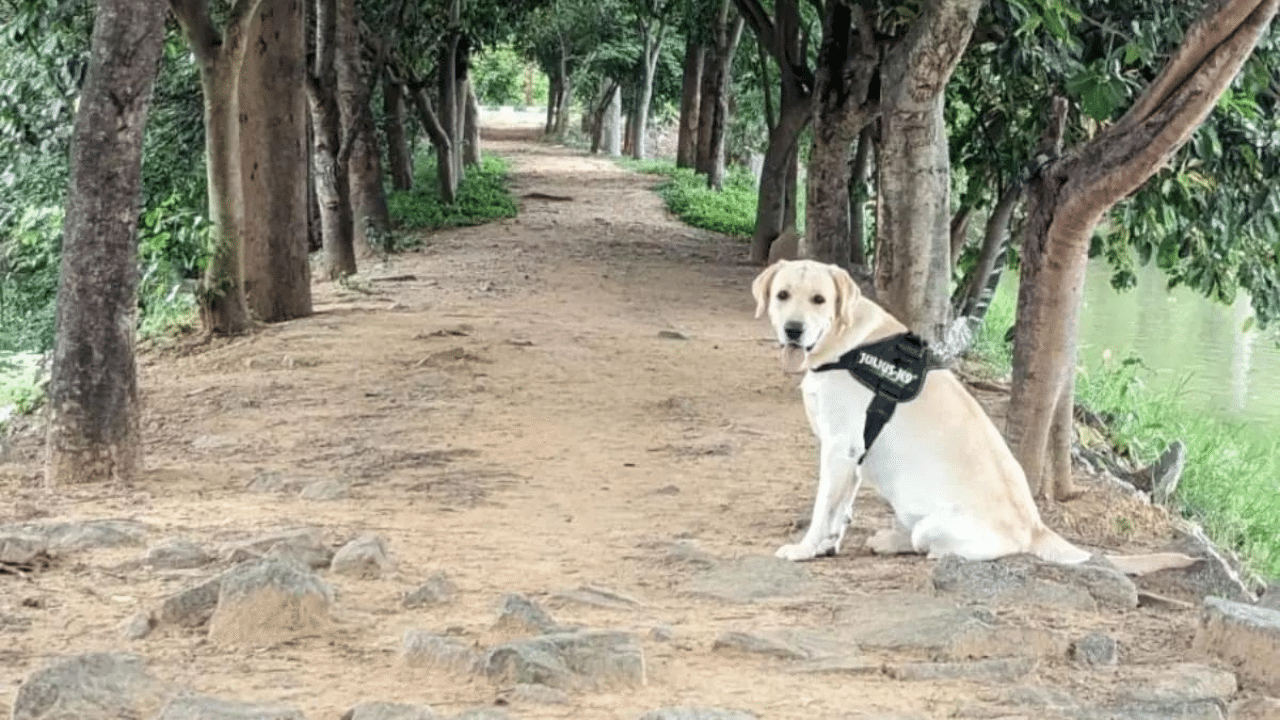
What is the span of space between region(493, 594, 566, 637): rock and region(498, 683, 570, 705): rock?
56 centimetres

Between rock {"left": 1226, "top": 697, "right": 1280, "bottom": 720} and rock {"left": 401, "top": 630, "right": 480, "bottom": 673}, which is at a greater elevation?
rock {"left": 1226, "top": 697, "right": 1280, "bottom": 720}

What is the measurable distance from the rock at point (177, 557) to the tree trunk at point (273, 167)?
26.6 ft

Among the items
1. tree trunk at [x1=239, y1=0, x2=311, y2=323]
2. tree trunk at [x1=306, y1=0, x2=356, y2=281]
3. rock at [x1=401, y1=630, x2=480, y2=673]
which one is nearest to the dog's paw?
rock at [x1=401, y1=630, x2=480, y2=673]

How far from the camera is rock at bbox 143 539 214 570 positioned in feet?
20.4

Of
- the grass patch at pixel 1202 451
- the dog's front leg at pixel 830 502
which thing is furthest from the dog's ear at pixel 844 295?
the grass patch at pixel 1202 451

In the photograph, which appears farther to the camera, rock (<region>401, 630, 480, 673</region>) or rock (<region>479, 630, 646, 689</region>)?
rock (<region>401, 630, 480, 673</region>)

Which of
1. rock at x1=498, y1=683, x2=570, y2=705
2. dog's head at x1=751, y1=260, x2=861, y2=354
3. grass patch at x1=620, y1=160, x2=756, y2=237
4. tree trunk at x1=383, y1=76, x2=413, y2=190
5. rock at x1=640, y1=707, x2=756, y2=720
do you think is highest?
dog's head at x1=751, y1=260, x2=861, y2=354

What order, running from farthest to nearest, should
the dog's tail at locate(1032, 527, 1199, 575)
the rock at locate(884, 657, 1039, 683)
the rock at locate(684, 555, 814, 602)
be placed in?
the dog's tail at locate(1032, 527, 1199, 575), the rock at locate(684, 555, 814, 602), the rock at locate(884, 657, 1039, 683)

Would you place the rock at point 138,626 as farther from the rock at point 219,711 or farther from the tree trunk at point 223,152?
the tree trunk at point 223,152

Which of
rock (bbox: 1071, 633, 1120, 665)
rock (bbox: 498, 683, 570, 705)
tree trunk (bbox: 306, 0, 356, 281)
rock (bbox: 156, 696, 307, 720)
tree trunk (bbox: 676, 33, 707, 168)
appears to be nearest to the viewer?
rock (bbox: 156, 696, 307, 720)

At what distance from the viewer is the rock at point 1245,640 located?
4945 mm

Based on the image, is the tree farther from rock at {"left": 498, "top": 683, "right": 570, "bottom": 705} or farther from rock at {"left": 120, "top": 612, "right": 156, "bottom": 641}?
rock at {"left": 120, "top": 612, "right": 156, "bottom": 641}

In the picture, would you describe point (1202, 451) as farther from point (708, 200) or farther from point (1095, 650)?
point (708, 200)

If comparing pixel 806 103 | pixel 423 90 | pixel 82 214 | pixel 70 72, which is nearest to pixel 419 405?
pixel 82 214
